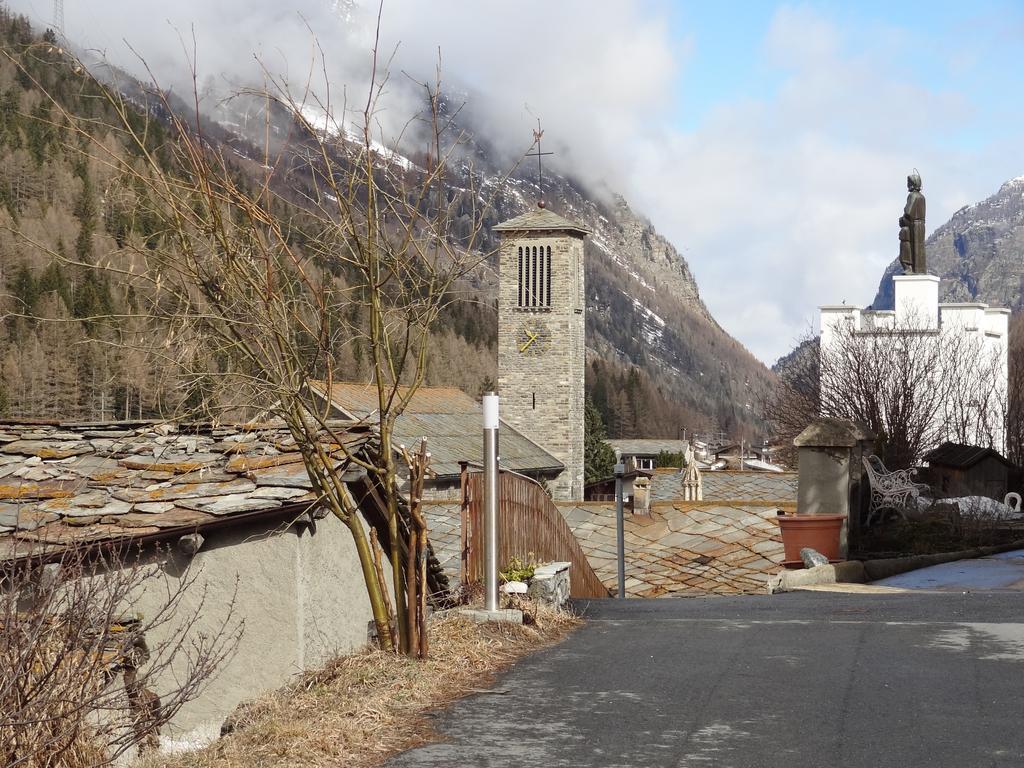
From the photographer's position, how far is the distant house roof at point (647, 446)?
119 meters

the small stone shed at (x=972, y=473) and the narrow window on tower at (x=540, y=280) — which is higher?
the narrow window on tower at (x=540, y=280)

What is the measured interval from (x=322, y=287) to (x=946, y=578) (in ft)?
29.7

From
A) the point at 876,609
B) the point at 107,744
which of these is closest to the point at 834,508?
the point at 876,609

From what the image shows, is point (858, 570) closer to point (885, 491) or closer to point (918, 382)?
point (885, 491)

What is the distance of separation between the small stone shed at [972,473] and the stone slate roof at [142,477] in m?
15.3

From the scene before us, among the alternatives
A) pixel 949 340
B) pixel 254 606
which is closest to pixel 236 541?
pixel 254 606

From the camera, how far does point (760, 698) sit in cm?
690

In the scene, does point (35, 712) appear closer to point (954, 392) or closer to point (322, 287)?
point (322, 287)

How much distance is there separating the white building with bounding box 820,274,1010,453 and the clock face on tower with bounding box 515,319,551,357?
37104 mm

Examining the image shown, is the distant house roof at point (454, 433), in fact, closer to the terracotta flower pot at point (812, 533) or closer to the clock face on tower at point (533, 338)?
the clock face on tower at point (533, 338)

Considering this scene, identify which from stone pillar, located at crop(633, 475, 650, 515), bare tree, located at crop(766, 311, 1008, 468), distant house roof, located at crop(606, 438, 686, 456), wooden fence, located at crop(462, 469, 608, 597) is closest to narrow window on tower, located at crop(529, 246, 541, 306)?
bare tree, located at crop(766, 311, 1008, 468)

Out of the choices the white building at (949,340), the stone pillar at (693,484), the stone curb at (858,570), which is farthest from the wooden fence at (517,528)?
the stone pillar at (693,484)

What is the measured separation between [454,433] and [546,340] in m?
8.27

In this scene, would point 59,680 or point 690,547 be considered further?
point 690,547
